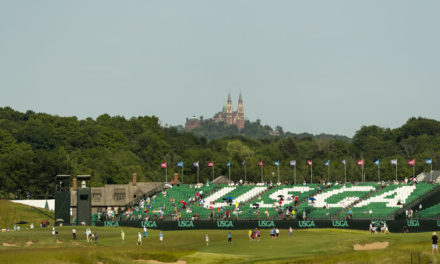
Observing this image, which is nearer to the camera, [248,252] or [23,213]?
[248,252]

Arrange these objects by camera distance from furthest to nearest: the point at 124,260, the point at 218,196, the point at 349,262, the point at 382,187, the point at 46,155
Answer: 1. the point at 46,155
2. the point at 218,196
3. the point at 382,187
4. the point at 124,260
5. the point at 349,262

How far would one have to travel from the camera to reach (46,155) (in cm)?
15600

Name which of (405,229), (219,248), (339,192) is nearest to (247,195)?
(339,192)

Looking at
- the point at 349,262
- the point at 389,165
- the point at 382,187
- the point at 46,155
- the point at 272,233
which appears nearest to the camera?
the point at 349,262

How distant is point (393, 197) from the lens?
110062 millimetres

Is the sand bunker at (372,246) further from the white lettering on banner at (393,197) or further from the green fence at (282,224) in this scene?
the white lettering on banner at (393,197)

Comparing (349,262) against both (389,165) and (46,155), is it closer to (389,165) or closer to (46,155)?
(46,155)

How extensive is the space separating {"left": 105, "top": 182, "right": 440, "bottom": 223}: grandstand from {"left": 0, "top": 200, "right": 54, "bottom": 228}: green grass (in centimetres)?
1451

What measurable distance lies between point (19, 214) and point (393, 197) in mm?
57446

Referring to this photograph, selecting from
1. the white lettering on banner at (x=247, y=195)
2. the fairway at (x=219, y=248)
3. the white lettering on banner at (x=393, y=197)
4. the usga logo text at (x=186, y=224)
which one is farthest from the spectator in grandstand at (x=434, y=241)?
the white lettering on banner at (x=247, y=195)

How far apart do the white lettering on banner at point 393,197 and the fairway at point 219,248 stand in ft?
38.2

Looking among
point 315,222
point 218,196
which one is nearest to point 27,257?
point 315,222

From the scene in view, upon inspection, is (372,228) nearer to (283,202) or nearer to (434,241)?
(283,202)

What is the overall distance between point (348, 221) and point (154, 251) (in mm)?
30045
